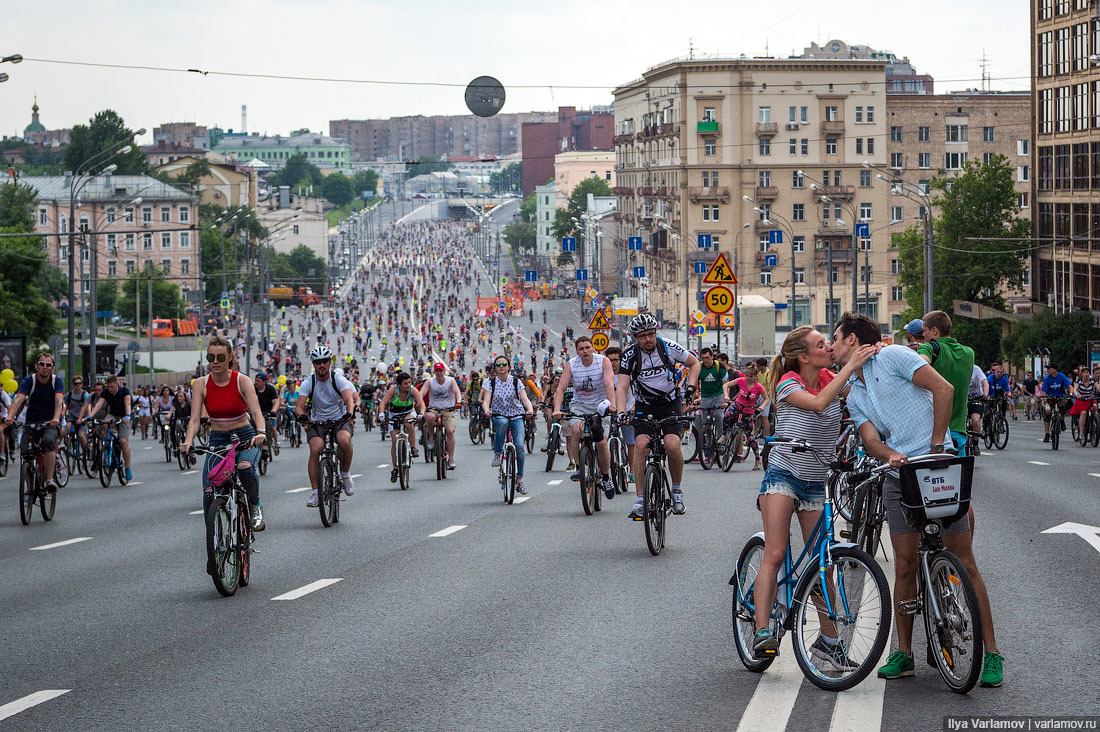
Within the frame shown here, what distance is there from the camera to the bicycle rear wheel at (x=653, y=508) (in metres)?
11.8

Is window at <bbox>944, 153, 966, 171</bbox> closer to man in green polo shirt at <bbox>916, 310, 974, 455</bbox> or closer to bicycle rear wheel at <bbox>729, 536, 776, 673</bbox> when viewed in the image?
man in green polo shirt at <bbox>916, 310, 974, 455</bbox>

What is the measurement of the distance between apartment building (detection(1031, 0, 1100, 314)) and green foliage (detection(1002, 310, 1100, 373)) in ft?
13.0

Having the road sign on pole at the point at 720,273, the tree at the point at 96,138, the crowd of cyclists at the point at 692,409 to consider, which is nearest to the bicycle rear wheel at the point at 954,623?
the crowd of cyclists at the point at 692,409

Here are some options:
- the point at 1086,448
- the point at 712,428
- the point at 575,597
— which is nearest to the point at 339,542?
the point at 575,597

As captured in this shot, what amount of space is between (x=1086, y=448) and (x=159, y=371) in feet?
185

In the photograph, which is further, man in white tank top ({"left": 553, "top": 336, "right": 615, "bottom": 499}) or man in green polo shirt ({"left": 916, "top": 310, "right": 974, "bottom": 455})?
man in white tank top ({"left": 553, "top": 336, "right": 615, "bottom": 499})

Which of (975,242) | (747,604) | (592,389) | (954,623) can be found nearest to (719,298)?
(592,389)

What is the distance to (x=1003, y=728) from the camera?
612cm

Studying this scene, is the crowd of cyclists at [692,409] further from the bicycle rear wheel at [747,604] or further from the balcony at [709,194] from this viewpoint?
the balcony at [709,194]

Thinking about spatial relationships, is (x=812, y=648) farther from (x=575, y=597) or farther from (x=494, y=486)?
(x=494, y=486)

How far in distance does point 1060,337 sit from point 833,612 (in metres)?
52.2

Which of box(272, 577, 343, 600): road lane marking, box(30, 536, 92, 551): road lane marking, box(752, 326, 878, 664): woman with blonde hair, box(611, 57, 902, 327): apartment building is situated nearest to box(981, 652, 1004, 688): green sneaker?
box(752, 326, 878, 664): woman with blonde hair

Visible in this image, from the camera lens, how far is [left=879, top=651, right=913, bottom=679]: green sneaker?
7.08 meters

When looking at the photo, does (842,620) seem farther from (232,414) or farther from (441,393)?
(441,393)
